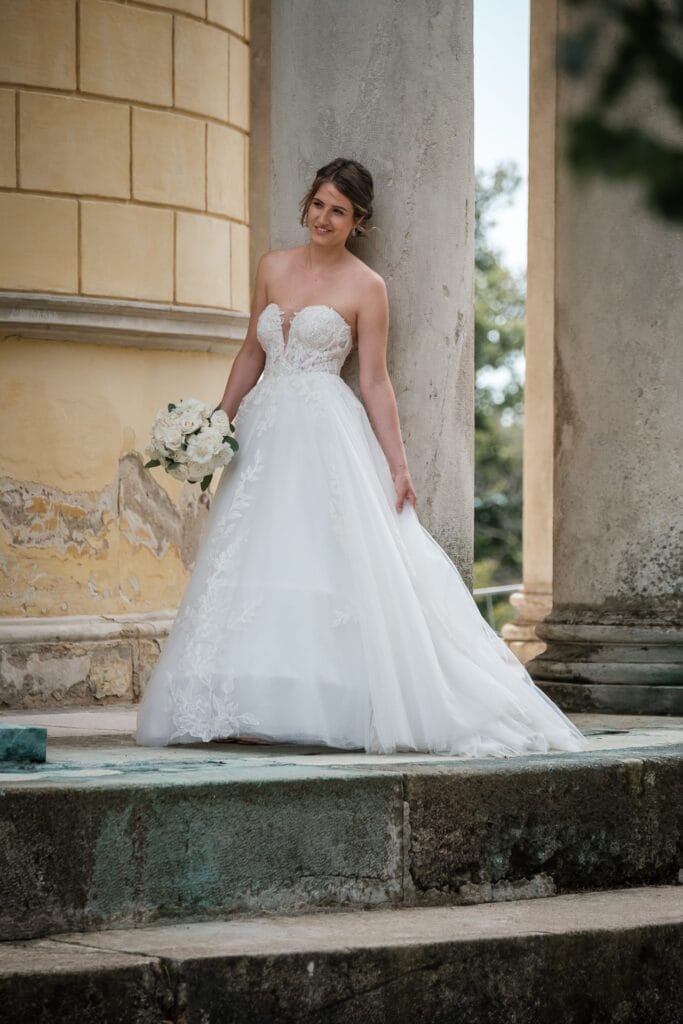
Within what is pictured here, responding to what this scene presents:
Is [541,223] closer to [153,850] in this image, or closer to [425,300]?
[425,300]

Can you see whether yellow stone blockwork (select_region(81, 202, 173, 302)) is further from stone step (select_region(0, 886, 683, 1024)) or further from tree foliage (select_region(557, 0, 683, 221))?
tree foliage (select_region(557, 0, 683, 221))

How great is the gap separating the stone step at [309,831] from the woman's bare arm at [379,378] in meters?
1.19

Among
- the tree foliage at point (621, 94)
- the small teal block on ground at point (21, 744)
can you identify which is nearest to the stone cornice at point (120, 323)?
the small teal block on ground at point (21, 744)

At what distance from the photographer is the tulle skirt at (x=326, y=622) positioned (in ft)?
19.2

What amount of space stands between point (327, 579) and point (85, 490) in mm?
2730

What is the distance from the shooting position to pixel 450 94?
22.1 ft

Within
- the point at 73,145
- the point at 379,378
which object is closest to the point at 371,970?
the point at 379,378

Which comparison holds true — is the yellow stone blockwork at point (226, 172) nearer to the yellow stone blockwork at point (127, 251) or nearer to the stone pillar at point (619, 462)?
the yellow stone blockwork at point (127, 251)

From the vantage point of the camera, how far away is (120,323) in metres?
8.62

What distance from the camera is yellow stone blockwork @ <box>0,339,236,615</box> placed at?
328 inches

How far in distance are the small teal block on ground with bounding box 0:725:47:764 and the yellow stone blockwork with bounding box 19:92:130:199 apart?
155 inches

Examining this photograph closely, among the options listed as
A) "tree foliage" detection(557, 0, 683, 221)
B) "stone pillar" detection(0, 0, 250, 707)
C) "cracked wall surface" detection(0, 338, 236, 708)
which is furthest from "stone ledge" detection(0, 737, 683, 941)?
"tree foliage" detection(557, 0, 683, 221)

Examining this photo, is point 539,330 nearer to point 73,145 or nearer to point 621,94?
point 73,145

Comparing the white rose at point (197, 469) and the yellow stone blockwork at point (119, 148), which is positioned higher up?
the yellow stone blockwork at point (119, 148)
